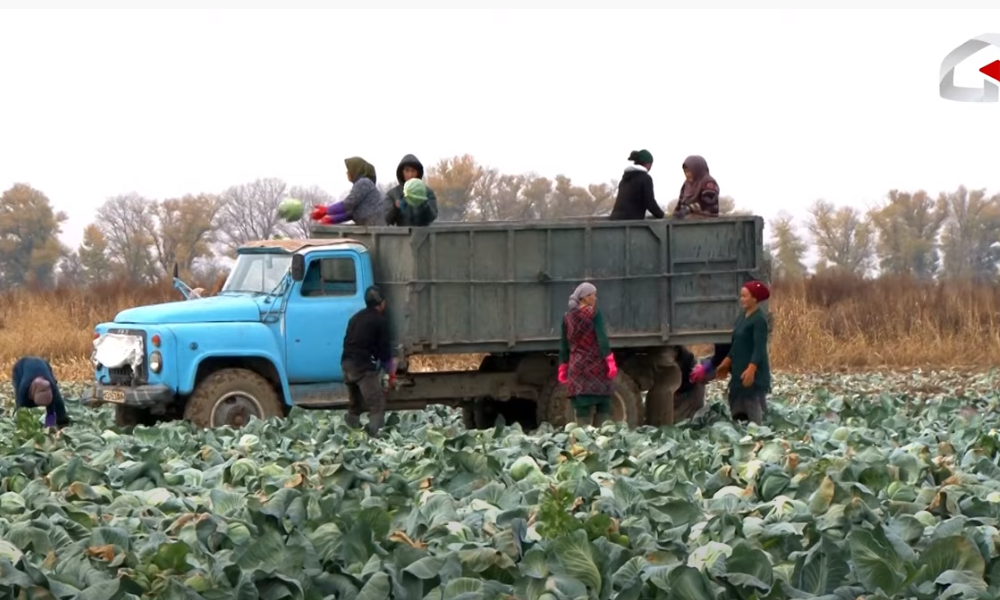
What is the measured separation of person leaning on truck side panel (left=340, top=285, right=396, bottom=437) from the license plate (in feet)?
8.11

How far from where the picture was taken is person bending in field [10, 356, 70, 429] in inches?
593

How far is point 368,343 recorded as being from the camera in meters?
16.0

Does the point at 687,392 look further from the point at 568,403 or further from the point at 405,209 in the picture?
the point at 405,209

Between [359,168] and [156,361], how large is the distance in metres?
3.43

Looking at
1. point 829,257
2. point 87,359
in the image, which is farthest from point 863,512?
point 829,257

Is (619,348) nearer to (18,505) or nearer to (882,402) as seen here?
(882,402)

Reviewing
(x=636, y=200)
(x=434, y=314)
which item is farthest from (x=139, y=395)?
(x=636, y=200)

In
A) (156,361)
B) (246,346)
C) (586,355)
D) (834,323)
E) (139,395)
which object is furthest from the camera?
(834,323)

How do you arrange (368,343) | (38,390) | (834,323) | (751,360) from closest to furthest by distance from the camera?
1. (751,360)
2. (38,390)
3. (368,343)
4. (834,323)

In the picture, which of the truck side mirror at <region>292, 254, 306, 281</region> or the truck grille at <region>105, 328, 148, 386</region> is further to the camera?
the truck side mirror at <region>292, 254, 306, 281</region>

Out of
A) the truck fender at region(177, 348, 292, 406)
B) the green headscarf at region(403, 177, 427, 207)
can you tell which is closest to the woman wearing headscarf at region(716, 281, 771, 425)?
the green headscarf at region(403, 177, 427, 207)

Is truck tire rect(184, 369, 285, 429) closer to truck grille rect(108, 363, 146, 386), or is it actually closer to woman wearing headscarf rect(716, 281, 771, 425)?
truck grille rect(108, 363, 146, 386)

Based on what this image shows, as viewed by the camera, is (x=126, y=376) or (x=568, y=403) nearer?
(x=126, y=376)

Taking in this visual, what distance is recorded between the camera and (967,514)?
8680mm
